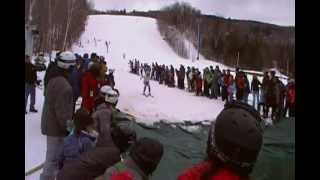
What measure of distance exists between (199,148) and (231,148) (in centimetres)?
84

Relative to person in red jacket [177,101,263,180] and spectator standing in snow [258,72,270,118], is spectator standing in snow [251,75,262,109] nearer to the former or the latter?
spectator standing in snow [258,72,270,118]

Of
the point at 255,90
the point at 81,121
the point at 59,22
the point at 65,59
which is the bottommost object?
the point at 81,121

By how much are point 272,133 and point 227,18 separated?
0.41m

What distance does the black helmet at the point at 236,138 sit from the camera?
35.6 inches

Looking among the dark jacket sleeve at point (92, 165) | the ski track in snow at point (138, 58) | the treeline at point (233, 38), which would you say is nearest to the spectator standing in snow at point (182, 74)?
the ski track in snow at point (138, 58)

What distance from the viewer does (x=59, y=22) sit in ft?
6.68

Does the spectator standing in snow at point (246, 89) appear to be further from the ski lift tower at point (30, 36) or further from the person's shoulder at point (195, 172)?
the person's shoulder at point (195, 172)

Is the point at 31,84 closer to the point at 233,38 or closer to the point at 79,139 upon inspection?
the point at 79,139

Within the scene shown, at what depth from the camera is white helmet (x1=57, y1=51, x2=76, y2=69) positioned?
1906 mm

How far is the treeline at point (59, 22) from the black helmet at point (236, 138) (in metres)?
1.14

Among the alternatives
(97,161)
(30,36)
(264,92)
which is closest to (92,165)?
(97,161)

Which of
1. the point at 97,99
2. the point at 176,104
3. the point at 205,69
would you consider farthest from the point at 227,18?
the point at 97,99

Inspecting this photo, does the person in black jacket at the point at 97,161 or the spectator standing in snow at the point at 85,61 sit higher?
the spectator standing in snow at the point at 85,61
